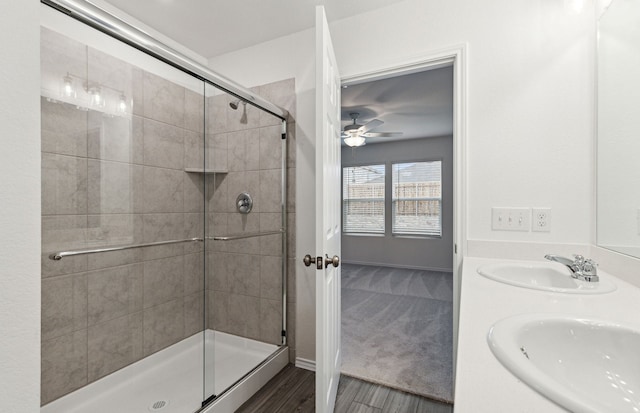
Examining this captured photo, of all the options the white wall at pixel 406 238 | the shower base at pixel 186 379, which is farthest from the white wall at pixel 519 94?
the white wall at pixel 406 238

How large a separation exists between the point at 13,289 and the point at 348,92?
3.30 m

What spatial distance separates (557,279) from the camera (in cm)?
134

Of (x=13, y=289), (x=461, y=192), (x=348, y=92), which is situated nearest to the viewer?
(x=13, y=289)

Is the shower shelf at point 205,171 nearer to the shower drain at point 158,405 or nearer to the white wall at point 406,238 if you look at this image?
the shower drain at point 158,405

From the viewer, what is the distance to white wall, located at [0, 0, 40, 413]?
0.62m

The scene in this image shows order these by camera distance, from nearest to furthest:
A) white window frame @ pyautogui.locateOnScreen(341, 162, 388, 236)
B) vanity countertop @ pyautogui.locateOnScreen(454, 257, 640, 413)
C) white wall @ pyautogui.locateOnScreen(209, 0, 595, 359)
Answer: vanity countertop @ pyautogui.locateOnScreen(454, 257, 640, 413) → white wall @ pyautogui.locateOnScreen(209, 0, 595, 359) → white window frame @ pyautogui.locateOnScreen(341, 162, 388, 236)

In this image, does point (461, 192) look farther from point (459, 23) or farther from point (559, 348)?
point (559, 348)

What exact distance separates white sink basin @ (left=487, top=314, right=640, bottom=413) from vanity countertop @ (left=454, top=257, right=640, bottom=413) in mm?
41

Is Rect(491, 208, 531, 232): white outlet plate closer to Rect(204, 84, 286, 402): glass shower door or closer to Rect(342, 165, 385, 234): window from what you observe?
Rect(204, 84, 286, 402): glass shower door

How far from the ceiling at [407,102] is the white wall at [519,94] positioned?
2.66 feet

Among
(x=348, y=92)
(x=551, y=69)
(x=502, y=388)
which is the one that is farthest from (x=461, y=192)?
(x=348, y=92)

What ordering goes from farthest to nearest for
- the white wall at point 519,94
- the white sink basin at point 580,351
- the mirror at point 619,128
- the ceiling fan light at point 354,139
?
the ceiling fan light at point 354,139, the white wall at point 519,94, the mirror at point 619,128, the white sink basin at point 580,351

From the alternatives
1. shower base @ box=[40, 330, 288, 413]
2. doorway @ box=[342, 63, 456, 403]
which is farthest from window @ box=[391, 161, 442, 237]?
shower base @ box=[40, 330, 288, 413]

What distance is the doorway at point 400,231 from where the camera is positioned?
226 cm
